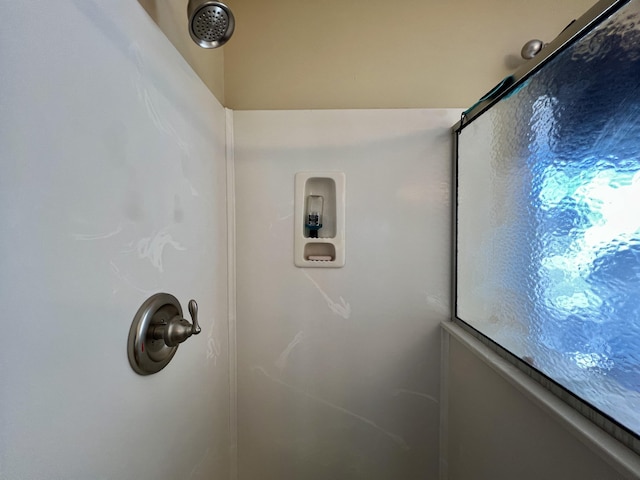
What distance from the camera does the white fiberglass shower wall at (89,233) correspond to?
35 centimetres

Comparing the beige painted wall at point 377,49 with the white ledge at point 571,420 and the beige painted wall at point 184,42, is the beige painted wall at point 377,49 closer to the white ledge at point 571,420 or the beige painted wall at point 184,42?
the beige painted wall at point 184,42

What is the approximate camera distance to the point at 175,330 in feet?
1.97

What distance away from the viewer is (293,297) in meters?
1.10

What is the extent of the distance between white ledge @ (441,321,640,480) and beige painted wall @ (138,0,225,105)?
130cm

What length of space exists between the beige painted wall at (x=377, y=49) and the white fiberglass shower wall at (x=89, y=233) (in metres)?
0.49

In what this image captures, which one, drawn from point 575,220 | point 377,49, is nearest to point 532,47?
point 377,49

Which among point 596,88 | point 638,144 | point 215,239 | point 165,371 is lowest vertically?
point 165,371

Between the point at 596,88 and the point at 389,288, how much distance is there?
2.63 feet

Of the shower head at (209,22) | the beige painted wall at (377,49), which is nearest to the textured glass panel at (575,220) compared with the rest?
the beige painted wall at (377,49)

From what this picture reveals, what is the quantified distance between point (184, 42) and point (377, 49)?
0.76 m

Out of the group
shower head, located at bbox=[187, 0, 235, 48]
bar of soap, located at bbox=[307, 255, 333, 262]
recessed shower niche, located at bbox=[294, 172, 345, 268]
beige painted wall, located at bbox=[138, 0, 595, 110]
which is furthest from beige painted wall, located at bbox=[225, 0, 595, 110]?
bar of soap, located at bbox=[307, 255, 333, 262]

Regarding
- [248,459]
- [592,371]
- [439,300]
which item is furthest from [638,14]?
[248,459]

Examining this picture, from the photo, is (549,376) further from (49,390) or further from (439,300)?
(49,390)

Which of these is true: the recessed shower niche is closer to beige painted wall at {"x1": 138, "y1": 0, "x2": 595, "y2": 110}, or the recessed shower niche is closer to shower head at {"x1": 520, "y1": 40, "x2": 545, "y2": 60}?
beige painted wall at {"x1": 138, "y1": 0, "x2": 595, "y2": 110}
